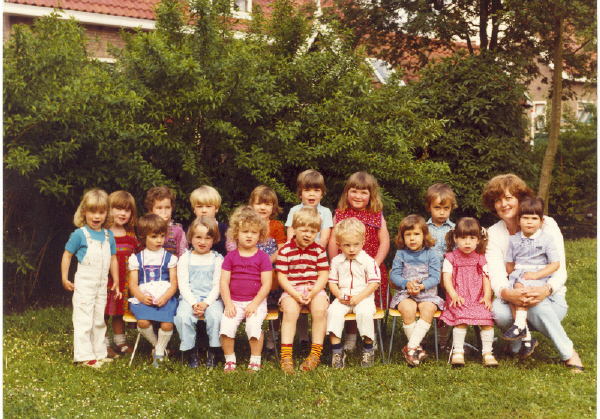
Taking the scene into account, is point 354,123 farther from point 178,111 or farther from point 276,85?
point 178,111

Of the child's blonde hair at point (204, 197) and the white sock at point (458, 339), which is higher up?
the child's blonde hair at point (204, 197)

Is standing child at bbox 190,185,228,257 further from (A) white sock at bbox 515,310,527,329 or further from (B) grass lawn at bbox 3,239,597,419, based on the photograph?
(A) white sock at bbox 515,310,527,329

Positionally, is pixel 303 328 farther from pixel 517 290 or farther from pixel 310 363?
pixel 517 290

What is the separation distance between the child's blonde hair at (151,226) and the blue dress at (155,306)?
174 mm

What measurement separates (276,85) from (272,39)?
3.08ft

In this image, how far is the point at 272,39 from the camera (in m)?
7.87

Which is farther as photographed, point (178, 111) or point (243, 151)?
point (243, 151)

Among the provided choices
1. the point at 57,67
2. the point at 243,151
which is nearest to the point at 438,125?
the point at 243,151

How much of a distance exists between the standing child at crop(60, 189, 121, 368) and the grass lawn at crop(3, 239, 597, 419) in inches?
9.9

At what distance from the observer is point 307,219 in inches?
195

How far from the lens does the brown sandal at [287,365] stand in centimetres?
467

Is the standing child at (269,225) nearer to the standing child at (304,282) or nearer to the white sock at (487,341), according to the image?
the standing child at (304,282)

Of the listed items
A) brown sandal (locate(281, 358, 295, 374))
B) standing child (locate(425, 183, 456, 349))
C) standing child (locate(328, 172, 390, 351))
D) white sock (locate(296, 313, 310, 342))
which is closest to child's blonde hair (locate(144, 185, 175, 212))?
standing child (locate(328, 172, 390, 351))

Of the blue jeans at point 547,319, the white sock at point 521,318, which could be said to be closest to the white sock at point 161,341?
the blue jeans at point 547,319
